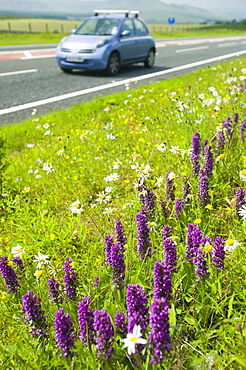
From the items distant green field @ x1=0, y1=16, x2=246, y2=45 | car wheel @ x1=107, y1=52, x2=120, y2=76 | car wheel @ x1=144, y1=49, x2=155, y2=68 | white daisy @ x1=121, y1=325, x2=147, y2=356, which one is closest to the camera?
white daisy @ x1=121, y1=325, x2=147, y2=356

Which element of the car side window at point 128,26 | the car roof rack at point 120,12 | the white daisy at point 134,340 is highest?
the car roof rack at point 120,12

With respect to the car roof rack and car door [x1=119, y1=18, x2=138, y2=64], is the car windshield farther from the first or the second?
the car roof rack

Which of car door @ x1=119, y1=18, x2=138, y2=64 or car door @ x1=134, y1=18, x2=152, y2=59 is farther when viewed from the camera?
car door @ x1=134, y1=18, x2=152, y2=59

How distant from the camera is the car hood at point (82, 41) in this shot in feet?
37.8

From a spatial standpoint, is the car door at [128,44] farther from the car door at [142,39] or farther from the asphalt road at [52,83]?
the asphalt road at [52,83]

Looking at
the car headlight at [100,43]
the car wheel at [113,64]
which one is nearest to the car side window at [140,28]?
the car wheel at [113,64]

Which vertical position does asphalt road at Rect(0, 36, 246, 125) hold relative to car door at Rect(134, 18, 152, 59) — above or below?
below

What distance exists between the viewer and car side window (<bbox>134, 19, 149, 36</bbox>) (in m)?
13.5

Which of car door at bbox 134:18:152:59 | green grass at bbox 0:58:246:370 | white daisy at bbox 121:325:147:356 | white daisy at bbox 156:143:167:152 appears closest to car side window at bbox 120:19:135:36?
car door at bbox 134:18:152:59

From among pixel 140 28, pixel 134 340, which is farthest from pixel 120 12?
pixel 134 340

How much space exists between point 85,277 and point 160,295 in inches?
42.3

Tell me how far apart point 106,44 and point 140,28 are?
2.82 m

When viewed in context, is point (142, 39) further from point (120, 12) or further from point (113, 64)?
point (113, 64)

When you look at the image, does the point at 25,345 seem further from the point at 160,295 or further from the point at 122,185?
the point at 122,185
